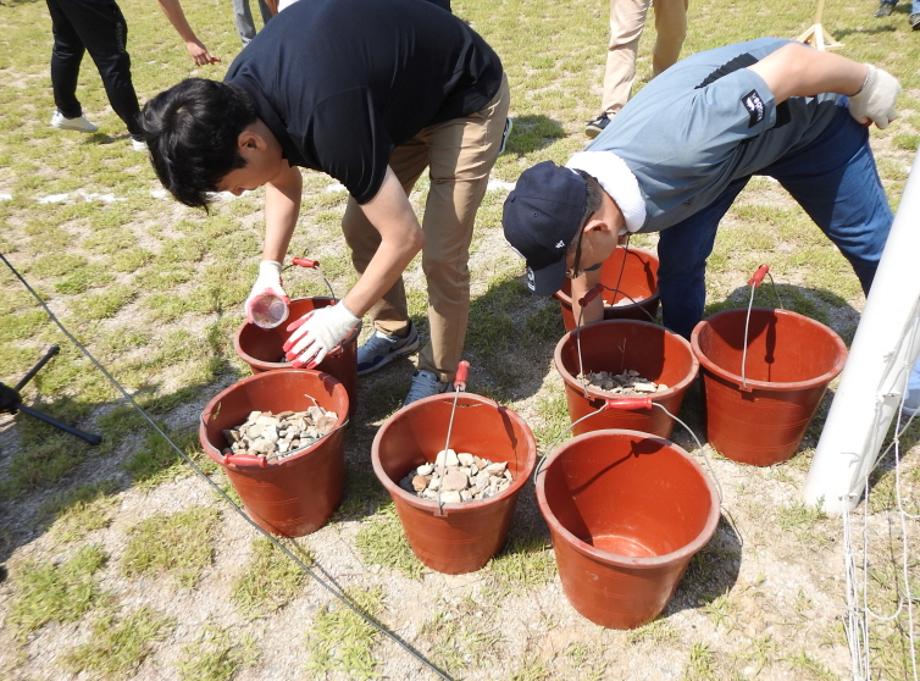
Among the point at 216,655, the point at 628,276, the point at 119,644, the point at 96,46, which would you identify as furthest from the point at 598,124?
the point at 119,644

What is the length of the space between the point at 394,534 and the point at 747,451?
129cm

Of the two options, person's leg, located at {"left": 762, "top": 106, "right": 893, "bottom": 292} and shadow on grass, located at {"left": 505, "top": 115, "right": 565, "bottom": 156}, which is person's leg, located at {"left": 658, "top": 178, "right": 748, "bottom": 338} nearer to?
person's leg, located at {"left": 762, "top": 106, "right": 893, "bottom": 292}

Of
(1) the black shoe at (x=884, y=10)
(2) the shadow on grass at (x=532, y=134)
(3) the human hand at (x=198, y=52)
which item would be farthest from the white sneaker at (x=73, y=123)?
(1) the black shoe at (x=884, y=10)

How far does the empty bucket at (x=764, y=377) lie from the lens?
2.12 metres

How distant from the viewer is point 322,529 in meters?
2.24

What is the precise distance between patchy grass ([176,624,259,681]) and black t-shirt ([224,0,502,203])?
1.37 m

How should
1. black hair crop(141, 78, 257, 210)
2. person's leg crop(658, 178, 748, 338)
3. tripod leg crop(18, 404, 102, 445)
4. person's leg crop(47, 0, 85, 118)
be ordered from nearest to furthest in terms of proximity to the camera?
black hair crop(141, 78, 257, 210)
person's leg crop(658, 178, 748, 338)
tripod leg crop(18, 404, 102, 445)
person's leg crop(47, 0, 85, 118)

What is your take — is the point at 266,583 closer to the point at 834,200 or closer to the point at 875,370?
the point at 875,370

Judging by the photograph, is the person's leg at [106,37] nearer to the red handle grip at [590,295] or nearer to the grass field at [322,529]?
the grass field at [322,529]

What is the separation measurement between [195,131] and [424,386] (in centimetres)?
134

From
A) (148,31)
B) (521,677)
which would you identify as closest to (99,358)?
(521,677)

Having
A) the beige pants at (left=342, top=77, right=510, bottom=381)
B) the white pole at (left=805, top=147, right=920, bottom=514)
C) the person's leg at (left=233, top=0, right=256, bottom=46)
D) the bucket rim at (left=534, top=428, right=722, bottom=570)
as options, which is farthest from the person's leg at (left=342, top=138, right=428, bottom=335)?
the person's leg at (left=233, top=0, right=256, bottom=46)

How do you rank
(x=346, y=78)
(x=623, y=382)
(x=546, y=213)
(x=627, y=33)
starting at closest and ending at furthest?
(x=346, y=78) → (x=546, y=213) → (x=623, y=382) → (x=627, y=33)

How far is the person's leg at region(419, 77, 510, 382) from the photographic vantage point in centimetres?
216
